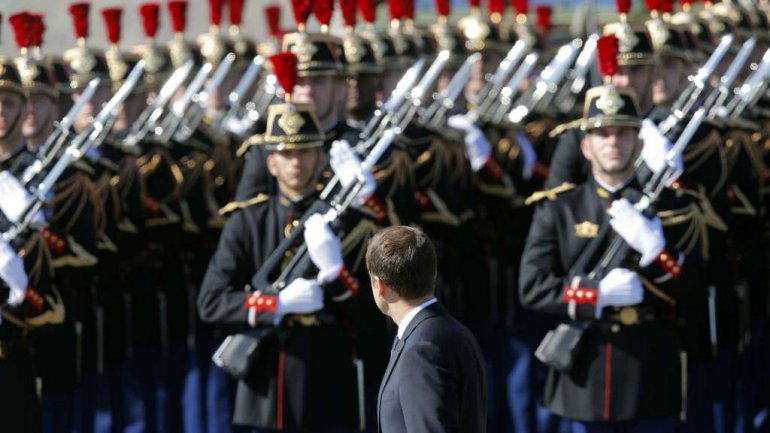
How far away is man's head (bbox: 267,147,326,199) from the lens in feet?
27.7

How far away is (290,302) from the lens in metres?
8.16

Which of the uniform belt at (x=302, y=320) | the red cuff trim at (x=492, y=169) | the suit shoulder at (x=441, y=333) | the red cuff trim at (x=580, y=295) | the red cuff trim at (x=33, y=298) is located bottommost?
the suit shoulder at (x=441, y=333)

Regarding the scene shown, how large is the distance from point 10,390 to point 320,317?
4.44 ft

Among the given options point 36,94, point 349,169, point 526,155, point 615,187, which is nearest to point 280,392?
point 349,169

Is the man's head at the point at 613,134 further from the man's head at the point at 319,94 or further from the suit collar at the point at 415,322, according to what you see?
the suit collar at the point at 415,322

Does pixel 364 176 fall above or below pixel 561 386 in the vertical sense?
above

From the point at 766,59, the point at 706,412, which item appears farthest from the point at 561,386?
the point at 766,59

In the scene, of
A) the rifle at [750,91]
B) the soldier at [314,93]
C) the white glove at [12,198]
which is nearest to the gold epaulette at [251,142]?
the soldier at [314,93]

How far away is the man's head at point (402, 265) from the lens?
5668mm

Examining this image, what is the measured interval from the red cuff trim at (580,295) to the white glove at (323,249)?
38.3 inches

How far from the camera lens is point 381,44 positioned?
10.9 meters

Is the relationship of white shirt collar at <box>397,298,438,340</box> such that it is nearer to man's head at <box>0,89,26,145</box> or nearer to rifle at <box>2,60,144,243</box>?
rifle at <box>2,60,144,243</box>

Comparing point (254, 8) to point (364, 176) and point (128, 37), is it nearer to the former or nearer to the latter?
point (128, 37)

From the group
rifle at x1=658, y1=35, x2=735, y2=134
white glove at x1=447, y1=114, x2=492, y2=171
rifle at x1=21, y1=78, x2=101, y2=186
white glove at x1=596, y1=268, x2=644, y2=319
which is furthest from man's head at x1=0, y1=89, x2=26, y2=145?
rifle at x1=658, y1=35, x2=735, y2=134
